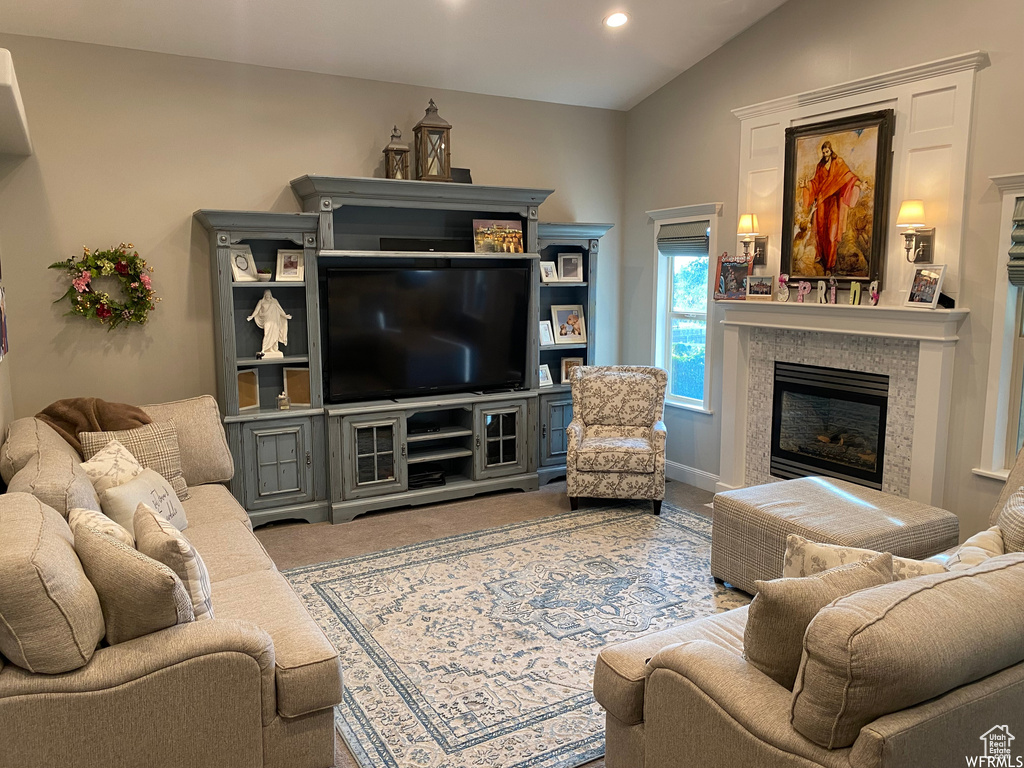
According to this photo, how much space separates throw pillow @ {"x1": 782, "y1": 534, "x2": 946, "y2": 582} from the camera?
2.09 meters

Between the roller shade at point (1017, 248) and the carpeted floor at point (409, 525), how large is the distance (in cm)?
227

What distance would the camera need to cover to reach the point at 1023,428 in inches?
156

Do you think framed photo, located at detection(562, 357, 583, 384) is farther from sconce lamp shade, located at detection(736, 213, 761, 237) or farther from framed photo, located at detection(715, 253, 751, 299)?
sconce lamp shade, located at detection(736, 213, 761, 237)

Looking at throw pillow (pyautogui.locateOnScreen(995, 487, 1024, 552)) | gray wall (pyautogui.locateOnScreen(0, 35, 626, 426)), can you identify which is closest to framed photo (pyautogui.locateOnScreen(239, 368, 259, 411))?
gray wall (pyautogui.locateOnScreen(0, 35, 626, 426))

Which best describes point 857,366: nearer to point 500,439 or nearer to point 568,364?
point 568,364

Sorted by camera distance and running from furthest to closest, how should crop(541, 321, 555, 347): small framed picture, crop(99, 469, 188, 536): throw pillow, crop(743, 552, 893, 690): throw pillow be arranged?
1. crop(541, 321, 555, 347): small framed picture
2. crop(99, 469, 188, 536): throw pillow
3. crop(743, 552, 893, 690): throw pillow

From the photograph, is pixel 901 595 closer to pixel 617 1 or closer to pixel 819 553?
pixel 819 553

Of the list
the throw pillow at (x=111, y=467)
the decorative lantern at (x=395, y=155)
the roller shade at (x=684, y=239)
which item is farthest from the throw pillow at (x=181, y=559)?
the roller shade at (x=684, y=239)

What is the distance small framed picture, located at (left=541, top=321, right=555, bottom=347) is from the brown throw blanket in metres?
2.91

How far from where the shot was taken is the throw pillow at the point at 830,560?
2.09m

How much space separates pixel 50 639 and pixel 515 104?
4.87m

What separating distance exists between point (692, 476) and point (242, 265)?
11.6 feet

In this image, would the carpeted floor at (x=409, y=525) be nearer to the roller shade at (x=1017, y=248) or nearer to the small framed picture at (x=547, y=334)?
the small framed picture at (x=547, y=334)

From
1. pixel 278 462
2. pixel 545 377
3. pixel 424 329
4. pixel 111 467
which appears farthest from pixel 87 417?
pixel 545 377
